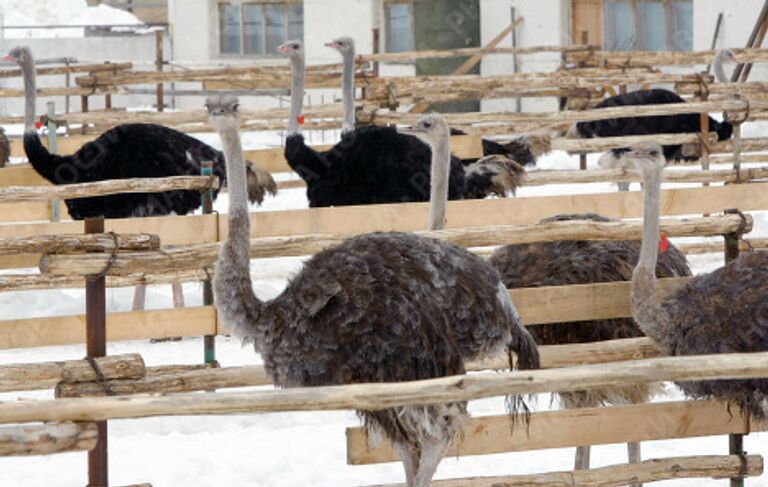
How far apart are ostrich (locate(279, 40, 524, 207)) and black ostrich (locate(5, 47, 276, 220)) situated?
41cm

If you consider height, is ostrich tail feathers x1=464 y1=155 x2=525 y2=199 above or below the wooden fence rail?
above

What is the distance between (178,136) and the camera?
28.5 ft

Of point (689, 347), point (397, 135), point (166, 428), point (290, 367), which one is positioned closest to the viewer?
point (290, 367)

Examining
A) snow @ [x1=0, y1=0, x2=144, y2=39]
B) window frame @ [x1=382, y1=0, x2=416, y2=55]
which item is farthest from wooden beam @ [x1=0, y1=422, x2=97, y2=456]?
snow @ [x1=0, y1=0, x2=144, y2=39]

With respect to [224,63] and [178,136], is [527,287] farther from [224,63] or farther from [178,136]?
[224,63]

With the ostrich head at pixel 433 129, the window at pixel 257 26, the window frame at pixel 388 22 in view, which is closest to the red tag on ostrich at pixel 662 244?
the ostrich head at pixel 433 129

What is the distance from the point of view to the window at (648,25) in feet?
62.2

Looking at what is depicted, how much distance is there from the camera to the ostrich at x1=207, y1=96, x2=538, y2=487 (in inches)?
163

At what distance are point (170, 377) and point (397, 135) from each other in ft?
11.5

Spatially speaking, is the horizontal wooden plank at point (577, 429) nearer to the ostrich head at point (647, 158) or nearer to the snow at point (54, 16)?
the ostrich head at point (647, 158)

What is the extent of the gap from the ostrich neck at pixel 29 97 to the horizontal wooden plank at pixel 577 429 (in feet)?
16.9

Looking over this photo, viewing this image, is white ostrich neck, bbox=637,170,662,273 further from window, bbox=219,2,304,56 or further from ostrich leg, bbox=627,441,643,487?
window, bbox=219,2,304,56

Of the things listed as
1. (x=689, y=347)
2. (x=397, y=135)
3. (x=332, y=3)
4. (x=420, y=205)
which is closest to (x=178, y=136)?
(x=397, y=135)

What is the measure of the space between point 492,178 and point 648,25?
36.7ft
